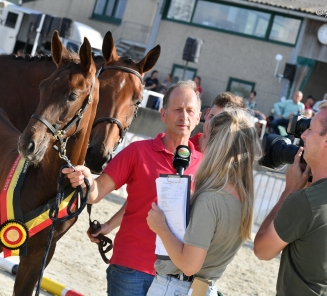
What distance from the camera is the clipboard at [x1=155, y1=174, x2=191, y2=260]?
118 inches

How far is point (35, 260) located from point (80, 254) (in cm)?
323

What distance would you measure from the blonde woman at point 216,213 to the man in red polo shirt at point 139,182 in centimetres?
52

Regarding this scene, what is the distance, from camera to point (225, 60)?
2323 cm

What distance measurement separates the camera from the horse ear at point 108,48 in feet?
18.4

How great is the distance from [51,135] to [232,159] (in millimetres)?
1184

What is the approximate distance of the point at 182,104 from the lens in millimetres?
4016

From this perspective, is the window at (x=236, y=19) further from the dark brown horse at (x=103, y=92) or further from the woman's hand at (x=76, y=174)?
the woman's hand at (x=76, y=174)

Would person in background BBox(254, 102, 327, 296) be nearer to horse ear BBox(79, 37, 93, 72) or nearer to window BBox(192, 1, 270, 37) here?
horse ear BBox(79, 37, 93, 72)

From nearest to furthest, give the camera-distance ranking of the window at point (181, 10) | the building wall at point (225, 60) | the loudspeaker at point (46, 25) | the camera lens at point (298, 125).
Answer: the camera lens at point (298, 125)
the loudspeaker at point (46, 25)
the building wall at point (225, 60)
the window at point (181, 10)

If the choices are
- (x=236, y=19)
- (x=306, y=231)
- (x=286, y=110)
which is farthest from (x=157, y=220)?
(x=236, y=19)

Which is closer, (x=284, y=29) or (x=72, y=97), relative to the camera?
(x=72, y=97)

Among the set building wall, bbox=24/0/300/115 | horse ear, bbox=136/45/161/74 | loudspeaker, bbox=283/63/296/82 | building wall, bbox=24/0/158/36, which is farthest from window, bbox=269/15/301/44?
horse ear, bbox=136/45/161/74

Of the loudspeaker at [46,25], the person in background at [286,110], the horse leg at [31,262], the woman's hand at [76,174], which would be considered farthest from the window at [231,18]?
the woman's hand at [76,174]

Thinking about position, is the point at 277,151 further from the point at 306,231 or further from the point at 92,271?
the point at 92,271
